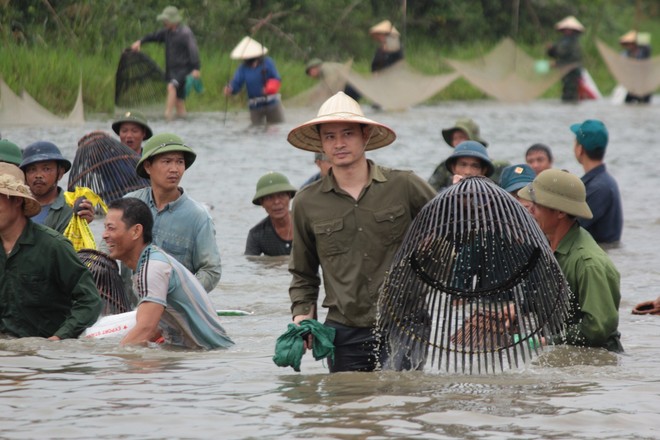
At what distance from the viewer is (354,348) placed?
5.90 m

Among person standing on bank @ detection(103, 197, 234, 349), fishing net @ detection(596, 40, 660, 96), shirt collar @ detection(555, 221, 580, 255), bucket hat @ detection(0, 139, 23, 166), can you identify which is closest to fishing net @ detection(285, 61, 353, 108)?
fishing net @ detection(596, 40, 660, 96)

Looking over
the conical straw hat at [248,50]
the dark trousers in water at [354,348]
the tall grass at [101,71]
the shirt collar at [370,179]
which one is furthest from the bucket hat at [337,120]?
the conical straw hat at [248,50]

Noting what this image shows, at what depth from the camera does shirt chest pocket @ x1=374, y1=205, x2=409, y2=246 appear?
18.7ft

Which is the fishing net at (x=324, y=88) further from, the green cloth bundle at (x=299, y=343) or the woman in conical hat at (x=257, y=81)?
the green cloth bundle at (x=299, y=343)

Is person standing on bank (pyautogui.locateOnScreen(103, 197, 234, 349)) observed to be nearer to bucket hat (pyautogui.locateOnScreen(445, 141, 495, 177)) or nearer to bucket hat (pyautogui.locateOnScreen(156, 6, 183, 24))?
bucket hat (pyautogui.locateOnScreen(445, 141, 495, 177))

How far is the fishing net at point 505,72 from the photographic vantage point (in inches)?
922

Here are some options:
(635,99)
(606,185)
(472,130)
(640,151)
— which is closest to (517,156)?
(640,151)

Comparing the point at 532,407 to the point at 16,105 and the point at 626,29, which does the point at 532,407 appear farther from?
the point at 626,29

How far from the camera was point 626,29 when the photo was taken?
3656 cm

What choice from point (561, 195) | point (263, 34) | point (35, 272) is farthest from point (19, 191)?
point (263, 34)

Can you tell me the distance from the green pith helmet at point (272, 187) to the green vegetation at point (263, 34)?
595 centimetres

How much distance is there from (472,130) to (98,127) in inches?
332

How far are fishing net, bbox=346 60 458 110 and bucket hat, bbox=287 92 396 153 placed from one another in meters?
16.4

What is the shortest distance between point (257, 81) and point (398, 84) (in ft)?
11.0
